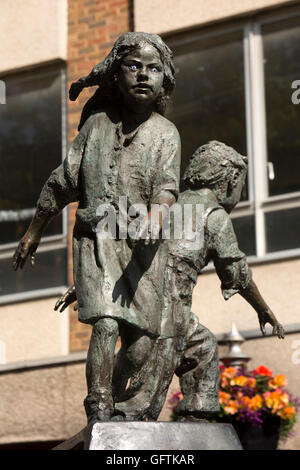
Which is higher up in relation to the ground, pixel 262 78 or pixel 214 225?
pixel 262 78

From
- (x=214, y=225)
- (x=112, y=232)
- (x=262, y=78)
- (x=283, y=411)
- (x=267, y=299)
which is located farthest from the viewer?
(x=262, y=78)

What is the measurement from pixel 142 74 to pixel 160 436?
1.72 metres

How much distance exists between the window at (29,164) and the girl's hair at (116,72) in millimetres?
6345

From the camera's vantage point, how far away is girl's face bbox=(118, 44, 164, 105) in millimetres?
5586

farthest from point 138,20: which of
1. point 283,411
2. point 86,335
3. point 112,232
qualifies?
point 112,232

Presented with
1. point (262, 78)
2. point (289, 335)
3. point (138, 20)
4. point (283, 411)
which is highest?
point (138, 20)

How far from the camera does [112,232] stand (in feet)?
17.8

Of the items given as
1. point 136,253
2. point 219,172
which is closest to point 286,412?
point 219,172

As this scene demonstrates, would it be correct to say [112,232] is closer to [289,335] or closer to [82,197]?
[82,197]

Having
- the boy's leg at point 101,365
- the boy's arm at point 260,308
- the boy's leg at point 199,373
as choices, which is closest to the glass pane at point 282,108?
the boy's arm at point 260,308

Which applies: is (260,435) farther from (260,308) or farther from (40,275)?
(260,308)

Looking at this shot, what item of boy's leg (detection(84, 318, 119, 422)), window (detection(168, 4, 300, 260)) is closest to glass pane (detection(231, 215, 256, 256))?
window (detection(168, 4, 300, 260))

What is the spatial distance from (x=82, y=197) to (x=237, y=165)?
1024 millimetres

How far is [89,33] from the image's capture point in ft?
41.1
